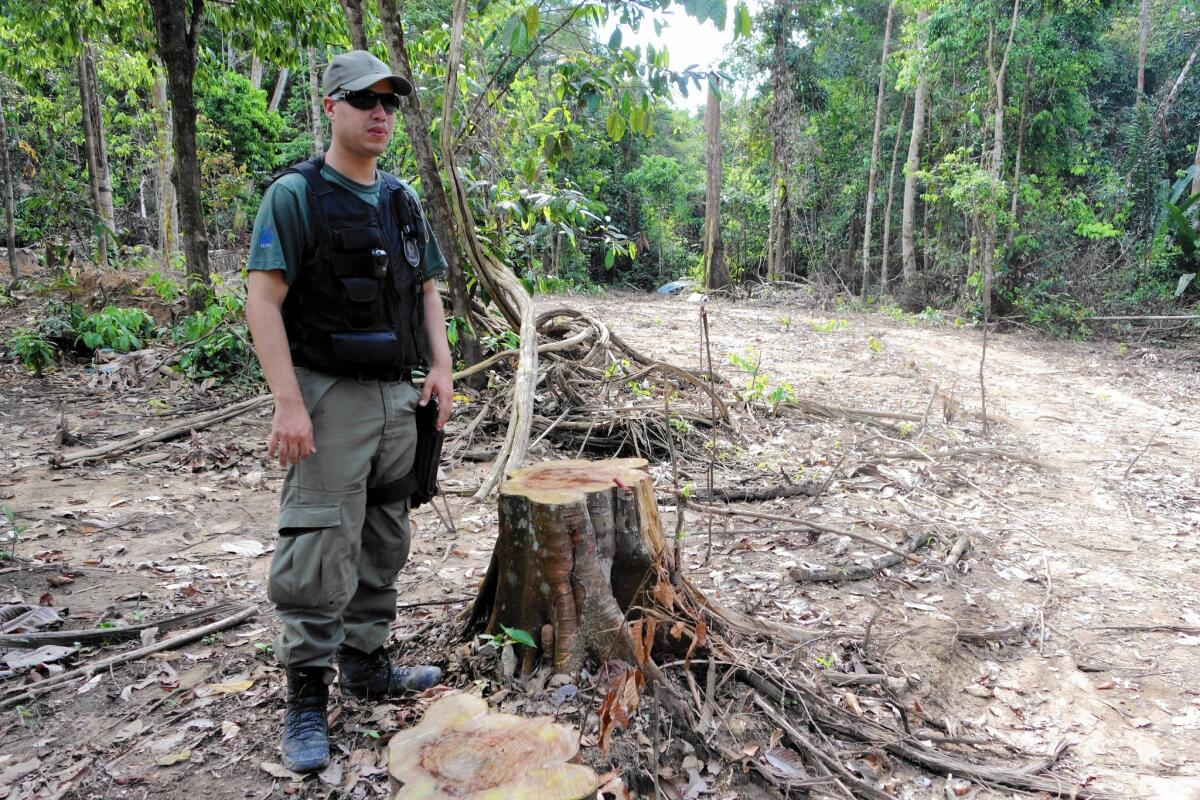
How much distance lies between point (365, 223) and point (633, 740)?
5.63 feet

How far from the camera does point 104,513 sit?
4.09 metres

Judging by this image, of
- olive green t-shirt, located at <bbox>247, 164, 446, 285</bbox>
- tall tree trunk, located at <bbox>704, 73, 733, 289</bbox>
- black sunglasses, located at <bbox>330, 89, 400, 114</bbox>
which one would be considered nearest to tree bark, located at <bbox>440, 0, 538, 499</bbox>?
olive green t-shirt, located at <bbox>247, 164, 446, 285</bbox>

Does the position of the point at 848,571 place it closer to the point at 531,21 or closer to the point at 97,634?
the point at 531,21

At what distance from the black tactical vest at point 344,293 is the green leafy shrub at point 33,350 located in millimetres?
5855

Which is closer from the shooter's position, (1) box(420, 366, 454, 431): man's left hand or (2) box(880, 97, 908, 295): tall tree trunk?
(1) box(420, 366, 454, 431): man's left hand

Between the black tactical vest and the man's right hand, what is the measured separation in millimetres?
183

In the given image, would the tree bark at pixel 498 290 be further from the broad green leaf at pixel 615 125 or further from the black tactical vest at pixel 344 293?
the black tactical vest at pixel 344 293

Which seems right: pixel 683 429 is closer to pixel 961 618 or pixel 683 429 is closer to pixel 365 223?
pixel 961 618

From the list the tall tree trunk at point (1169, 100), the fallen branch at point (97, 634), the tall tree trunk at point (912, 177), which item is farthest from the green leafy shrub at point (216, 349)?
the tall tree trunk at point (1169, 100)

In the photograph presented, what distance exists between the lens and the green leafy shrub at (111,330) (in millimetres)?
6965

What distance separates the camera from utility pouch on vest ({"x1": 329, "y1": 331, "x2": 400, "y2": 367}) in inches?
84.3

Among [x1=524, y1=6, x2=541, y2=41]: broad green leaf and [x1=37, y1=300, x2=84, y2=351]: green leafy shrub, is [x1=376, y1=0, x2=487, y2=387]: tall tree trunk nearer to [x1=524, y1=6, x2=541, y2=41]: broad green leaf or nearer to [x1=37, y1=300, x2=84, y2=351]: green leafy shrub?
[x1=524, y1=6, x2=541, y2=41]: broad green leaf

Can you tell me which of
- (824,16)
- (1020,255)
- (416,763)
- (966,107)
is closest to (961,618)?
(416,763)

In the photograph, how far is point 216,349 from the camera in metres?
6.57
